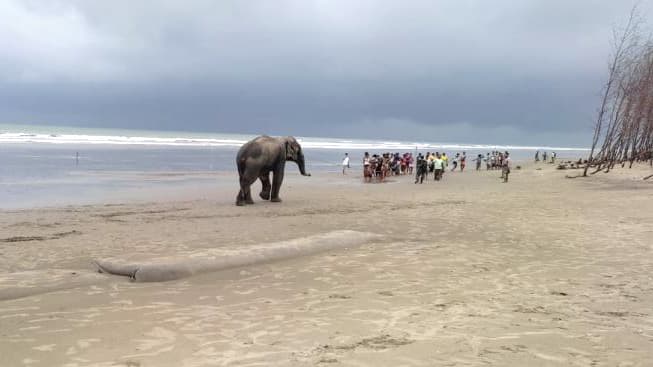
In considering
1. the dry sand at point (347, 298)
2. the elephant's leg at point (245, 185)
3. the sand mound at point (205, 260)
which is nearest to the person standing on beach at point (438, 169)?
the elephant's leg at point (245, 185)

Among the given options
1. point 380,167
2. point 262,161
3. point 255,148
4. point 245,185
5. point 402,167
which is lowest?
point 245,185

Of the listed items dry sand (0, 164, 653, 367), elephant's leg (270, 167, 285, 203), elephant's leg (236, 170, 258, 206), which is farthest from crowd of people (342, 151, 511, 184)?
dry sand (0, 164, 653, 367)

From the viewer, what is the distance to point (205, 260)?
8.16 meters

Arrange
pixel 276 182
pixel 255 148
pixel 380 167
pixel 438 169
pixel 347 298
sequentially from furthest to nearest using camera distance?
pixel 438 169 < pixel 380 167 < pixel 276 182 < pixel 255 148 < pixel 347 298

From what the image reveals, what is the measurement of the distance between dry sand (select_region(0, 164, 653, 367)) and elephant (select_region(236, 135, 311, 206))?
4114 mm

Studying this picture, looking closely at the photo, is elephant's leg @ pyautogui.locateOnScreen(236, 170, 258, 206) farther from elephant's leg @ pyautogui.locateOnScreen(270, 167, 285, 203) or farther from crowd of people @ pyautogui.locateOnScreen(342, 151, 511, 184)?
crowd of people @ pyautogui.locateOnScreen(342, 151, 511, 184)

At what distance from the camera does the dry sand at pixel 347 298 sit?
4.75 meters

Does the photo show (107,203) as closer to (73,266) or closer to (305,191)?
(305,191)

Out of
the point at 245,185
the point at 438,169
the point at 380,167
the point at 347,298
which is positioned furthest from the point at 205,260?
the point at 438,169

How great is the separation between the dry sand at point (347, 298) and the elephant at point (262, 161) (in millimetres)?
4114

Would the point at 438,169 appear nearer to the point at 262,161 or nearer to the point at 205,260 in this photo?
the point at 262,161

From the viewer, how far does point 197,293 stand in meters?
6.88

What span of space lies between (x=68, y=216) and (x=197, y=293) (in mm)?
9531

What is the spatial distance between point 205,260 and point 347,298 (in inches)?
101
